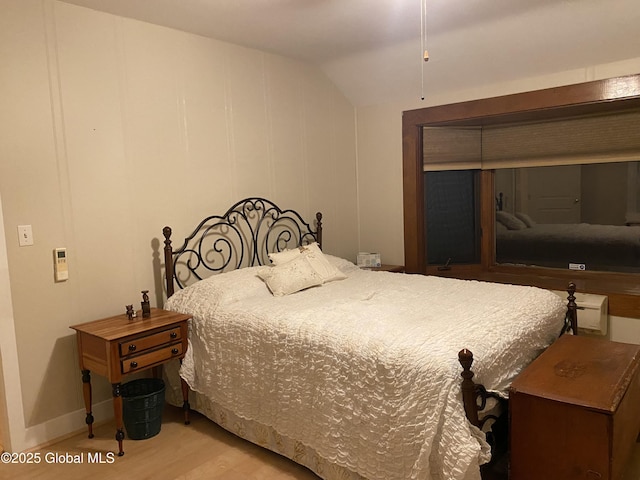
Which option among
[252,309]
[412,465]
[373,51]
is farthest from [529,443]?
[373,51]

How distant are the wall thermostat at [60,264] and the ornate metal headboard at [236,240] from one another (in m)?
0.60

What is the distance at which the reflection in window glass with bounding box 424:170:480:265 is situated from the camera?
14.6ft

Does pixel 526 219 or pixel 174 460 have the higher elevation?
pixel 526 219

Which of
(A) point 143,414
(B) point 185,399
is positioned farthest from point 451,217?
(A) point 143,414

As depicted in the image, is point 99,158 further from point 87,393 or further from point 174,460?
point 174,460

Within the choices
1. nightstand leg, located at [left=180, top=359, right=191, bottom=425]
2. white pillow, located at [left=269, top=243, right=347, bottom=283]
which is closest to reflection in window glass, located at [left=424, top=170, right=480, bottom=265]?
white pillow, located at [left=269, top=243, right=347, bottom=283]

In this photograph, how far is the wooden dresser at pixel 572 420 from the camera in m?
1.75

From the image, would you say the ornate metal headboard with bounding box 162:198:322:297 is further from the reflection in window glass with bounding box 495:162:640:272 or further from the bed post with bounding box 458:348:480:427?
the bed post with bounding box 458:348:480:427

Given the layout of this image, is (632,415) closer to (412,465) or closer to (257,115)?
(412,465)

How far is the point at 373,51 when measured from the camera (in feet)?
12.8

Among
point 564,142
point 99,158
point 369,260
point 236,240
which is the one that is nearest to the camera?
point 99,158

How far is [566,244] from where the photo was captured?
4164 mm

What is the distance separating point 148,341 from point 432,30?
2.78 metres

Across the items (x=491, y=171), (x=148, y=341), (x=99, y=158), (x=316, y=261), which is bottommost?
(x=148, y=341)
